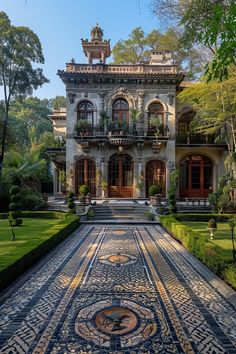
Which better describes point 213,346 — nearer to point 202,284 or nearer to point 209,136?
point 202,284

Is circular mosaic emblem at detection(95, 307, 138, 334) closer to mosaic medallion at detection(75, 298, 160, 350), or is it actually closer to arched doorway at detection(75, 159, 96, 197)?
mosaic medallion at detection(75, 298, 160, 350)

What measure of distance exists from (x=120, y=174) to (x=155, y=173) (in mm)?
2886

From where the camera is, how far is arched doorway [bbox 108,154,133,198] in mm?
21312

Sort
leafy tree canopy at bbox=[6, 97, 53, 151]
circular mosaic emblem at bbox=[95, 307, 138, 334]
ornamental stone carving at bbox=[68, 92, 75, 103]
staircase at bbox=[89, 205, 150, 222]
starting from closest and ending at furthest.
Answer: circular mosaic emblem at bbox=[95, 307, 138, 334] → staircase at bbox=[89, 205, 150, 222] → ornamental stone carving at bbox=[68, 92, 75, 103] → leafy tree canopy at bbox=[6, 97, 53, 151]

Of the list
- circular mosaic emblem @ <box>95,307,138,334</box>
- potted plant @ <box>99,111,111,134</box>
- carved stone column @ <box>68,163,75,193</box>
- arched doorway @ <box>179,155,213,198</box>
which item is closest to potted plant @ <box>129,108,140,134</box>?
potted plant @ <box>99,111,111,134</box>

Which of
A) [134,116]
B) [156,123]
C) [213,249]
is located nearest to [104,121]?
[134,116]

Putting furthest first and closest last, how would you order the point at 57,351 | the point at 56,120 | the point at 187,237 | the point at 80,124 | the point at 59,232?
the point at 56,120 → the point at 80,124 → the point at 59,232 → the point at 187,237 → the point at 57,351

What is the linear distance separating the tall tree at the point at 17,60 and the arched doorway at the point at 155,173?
1113 centimetres

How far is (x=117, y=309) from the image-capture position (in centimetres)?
469

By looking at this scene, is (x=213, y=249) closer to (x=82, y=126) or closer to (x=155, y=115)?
(x=82, y=126)

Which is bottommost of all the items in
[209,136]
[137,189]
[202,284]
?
[202,284]

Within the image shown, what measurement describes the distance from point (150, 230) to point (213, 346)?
28.9ft

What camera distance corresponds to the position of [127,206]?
1705cm

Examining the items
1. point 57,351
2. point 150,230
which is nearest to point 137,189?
point 150,230
